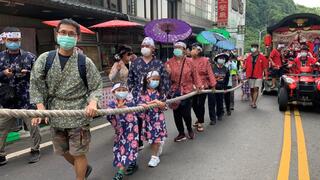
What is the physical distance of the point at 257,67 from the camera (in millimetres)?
9922

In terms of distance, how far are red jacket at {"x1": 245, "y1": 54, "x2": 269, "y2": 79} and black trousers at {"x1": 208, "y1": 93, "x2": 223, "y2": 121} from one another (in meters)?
2.03

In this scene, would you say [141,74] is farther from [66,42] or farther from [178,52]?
[66,42]

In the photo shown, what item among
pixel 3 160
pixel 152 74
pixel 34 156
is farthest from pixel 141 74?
pixel 3 160

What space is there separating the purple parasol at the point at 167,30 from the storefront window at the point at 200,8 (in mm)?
21464

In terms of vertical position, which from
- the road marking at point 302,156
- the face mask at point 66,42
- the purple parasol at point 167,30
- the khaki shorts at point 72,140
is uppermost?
the purple parasol at point 167,30

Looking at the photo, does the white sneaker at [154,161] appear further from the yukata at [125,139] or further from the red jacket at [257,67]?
the red jacket at [257,67]

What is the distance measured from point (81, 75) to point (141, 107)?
1043 mm

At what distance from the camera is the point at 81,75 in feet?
11.8

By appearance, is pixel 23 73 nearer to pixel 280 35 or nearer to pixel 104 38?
pixel 104 38

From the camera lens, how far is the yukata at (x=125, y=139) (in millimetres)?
4328

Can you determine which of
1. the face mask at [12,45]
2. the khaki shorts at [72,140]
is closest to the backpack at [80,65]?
the khaki shorts at [72,140]

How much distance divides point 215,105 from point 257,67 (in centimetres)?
255

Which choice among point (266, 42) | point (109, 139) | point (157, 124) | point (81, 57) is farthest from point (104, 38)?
point (81, 57)

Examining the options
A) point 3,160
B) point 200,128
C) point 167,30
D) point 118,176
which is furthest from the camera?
point 167,30
